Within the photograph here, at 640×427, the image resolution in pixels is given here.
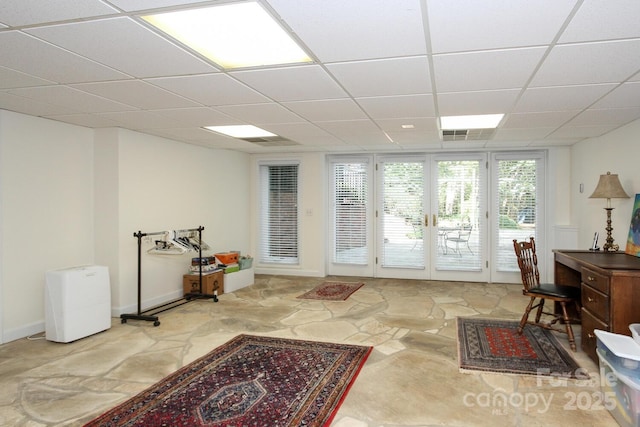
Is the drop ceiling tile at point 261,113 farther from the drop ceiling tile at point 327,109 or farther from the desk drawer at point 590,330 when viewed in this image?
the desk drawer at point 590,330

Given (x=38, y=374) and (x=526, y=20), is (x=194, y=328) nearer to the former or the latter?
(x=38, y=374)

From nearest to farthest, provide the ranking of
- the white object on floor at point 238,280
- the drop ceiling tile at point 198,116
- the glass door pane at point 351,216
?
1. the drop ceiling tile at point 198,116
2. the white object on floor at point 238,280
3. the glass door pane at point 351,216

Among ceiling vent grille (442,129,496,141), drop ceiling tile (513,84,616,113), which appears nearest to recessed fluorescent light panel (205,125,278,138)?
ceiling vent grille (442,129,496,141)

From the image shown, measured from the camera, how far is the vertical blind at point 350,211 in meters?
7.16

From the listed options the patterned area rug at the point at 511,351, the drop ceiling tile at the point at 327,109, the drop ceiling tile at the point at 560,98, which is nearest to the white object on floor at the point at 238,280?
the drop ceiling tile at the point at 327,109

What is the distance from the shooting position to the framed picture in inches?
154

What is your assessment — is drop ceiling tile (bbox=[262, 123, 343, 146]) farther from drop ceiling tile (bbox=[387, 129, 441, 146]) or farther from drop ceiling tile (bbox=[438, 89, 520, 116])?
drop ceiling tile (bbox=[438, 89, 520, 116])

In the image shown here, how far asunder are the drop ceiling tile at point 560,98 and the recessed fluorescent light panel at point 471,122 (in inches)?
16.1

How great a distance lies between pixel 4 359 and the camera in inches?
135

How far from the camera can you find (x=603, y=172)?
4914 millimetres

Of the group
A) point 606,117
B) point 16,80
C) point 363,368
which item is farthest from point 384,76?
point 606,117

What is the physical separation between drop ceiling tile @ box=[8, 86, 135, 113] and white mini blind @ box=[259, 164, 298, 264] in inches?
151

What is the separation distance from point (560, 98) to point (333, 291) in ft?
12.8

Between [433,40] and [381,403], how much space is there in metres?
2.28
